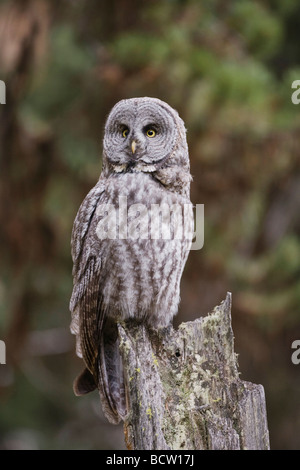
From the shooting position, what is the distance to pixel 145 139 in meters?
4.23

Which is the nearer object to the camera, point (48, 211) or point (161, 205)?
point (161, 205)

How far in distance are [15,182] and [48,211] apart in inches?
20.1

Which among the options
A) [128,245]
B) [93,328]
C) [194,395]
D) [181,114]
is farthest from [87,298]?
[181,114]

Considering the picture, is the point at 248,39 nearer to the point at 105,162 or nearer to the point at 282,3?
the point at 282,3

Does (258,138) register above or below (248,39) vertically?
below

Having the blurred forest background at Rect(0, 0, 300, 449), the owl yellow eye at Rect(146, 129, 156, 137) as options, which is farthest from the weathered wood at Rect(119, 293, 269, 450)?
the blurred forest background at Rect(0, 0, 300, 449)

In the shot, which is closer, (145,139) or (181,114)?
(145,139)

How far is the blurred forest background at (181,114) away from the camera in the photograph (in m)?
7.15

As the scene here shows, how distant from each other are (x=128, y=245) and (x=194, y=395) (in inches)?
44.6

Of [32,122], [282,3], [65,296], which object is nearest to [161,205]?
[32,122]

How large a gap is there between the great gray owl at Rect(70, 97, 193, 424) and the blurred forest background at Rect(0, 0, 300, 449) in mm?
2761

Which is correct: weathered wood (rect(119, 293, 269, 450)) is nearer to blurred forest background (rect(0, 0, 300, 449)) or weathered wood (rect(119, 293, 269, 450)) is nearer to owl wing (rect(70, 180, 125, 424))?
owl wing (rect(70, 180, 125, 424))

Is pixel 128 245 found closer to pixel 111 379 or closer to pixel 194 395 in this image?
pixel 111 379
